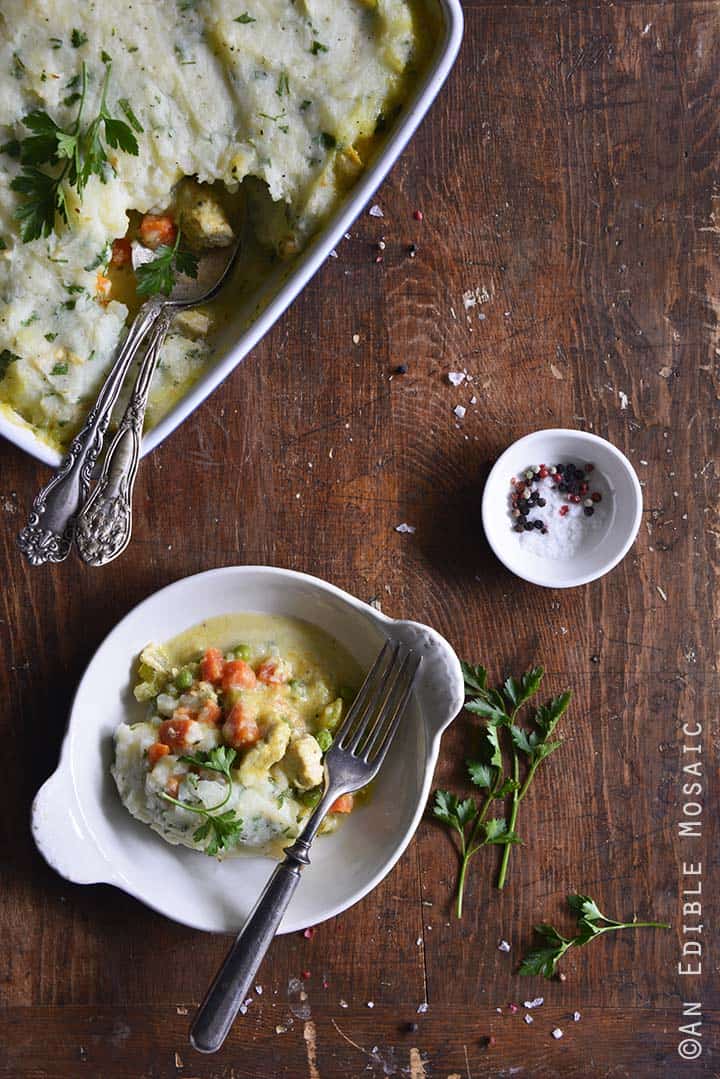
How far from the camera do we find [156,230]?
2.19m

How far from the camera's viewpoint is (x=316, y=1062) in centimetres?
268

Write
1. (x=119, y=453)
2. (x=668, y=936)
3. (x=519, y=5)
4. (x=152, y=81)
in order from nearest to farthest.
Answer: (x=152, y=81) < (x=119, y=453) < (x=519, y=5) < (x=668, y=936)

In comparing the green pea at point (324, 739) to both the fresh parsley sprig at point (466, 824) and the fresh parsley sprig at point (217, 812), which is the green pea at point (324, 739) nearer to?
the fresh parsley sprig at point (217, 812)

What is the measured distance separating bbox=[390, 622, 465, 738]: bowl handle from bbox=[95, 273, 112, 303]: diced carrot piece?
1009 mm

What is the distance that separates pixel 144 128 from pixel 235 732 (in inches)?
52.8

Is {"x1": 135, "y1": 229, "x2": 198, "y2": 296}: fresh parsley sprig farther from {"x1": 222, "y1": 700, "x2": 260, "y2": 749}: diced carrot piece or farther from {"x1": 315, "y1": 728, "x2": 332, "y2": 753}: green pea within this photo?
{"x1": 315, "y1": 728, "x2": 332, "y2": 753}: green pea

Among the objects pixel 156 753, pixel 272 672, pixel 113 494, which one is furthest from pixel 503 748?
pixel 113 494

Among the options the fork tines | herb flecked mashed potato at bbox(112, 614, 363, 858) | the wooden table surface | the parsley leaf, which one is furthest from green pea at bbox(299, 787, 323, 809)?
the parsley leaf

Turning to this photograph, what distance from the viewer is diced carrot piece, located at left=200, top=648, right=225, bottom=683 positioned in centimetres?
247

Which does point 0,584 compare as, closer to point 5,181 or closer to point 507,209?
point 5,181

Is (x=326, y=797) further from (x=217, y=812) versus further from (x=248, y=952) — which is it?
(x=248, y=952)

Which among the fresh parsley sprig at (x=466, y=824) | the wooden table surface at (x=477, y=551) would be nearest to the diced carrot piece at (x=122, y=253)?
the wooden table surface at (x=477, y=551)

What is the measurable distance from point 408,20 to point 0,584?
1684 millimetres

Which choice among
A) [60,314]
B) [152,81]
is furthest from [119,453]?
[152,81]
